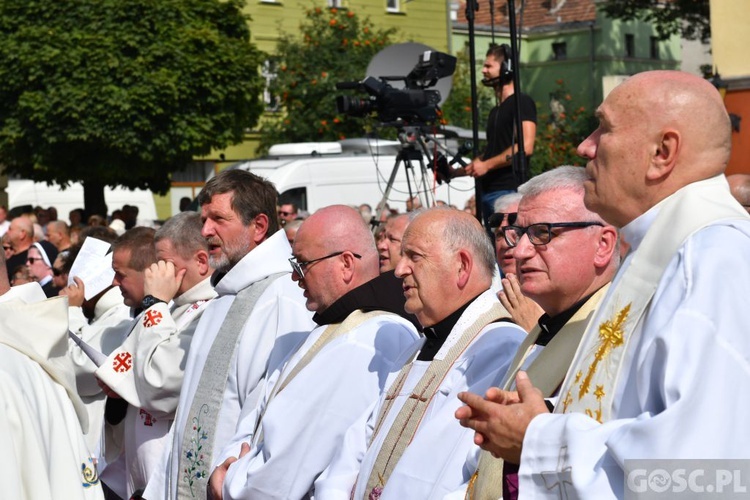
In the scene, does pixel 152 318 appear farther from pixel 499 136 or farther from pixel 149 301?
pixel 499 136

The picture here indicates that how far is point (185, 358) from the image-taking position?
19.9 ft

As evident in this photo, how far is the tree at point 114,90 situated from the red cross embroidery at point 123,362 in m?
16.7

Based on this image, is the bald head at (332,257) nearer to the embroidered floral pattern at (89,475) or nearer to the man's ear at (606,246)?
the embroidered floral pattern at (89,475)

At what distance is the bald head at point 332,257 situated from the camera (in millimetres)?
5008

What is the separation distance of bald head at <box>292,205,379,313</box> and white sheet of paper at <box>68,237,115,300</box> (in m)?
2.37

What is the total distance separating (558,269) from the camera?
11.3 feet

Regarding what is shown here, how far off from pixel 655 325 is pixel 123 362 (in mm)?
3929

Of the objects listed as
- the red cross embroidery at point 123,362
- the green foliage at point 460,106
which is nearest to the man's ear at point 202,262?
the red cross embroidery at point 123,362

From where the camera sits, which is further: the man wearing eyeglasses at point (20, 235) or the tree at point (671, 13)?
the tree at point (671, 13)

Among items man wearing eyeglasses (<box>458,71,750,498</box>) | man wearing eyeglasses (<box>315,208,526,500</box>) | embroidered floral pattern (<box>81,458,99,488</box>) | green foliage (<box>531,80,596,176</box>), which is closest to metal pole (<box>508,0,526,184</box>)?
man wearing eyeglasses (<box>315,208,526,500</box>)

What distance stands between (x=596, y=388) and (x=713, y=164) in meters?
0.56

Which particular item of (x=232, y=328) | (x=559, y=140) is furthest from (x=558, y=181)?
(x=559, y=140)

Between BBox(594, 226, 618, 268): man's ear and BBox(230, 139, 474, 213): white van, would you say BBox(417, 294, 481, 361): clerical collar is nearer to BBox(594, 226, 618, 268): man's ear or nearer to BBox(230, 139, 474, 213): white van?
BBox(594, 226, 618, 268): man's ear

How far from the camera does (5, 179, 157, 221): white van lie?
79.7 feet
